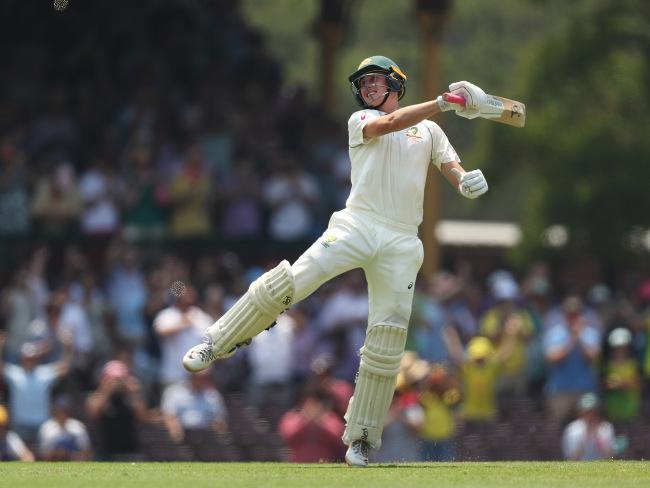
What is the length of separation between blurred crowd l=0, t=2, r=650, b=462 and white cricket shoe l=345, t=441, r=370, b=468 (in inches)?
153

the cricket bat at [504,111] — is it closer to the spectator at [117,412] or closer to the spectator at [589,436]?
the spectator at [117,412]

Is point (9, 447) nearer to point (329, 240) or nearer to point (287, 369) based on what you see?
point (287, 369)

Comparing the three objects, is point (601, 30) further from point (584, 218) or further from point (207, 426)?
point (207, 426)

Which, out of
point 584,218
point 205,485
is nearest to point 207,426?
point 205,485

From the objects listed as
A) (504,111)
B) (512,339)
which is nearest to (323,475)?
(504,111)

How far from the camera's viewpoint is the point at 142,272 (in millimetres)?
17984

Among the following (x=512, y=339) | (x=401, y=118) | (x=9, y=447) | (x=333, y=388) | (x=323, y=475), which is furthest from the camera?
(x=512, y=339)

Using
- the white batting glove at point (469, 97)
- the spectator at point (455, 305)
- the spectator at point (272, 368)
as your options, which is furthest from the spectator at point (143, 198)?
the white batting glove at point (469, 97)

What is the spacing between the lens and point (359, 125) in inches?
395

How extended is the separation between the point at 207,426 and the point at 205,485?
6.53 meters

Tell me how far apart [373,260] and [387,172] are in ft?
1.72

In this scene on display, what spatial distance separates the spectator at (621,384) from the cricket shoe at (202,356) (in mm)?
8218

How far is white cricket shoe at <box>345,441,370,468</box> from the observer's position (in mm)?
10219

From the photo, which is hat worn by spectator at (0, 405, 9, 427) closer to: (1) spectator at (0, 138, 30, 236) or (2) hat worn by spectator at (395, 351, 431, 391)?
(2) hat worn by spectator at (395, 351, 431, 391)
